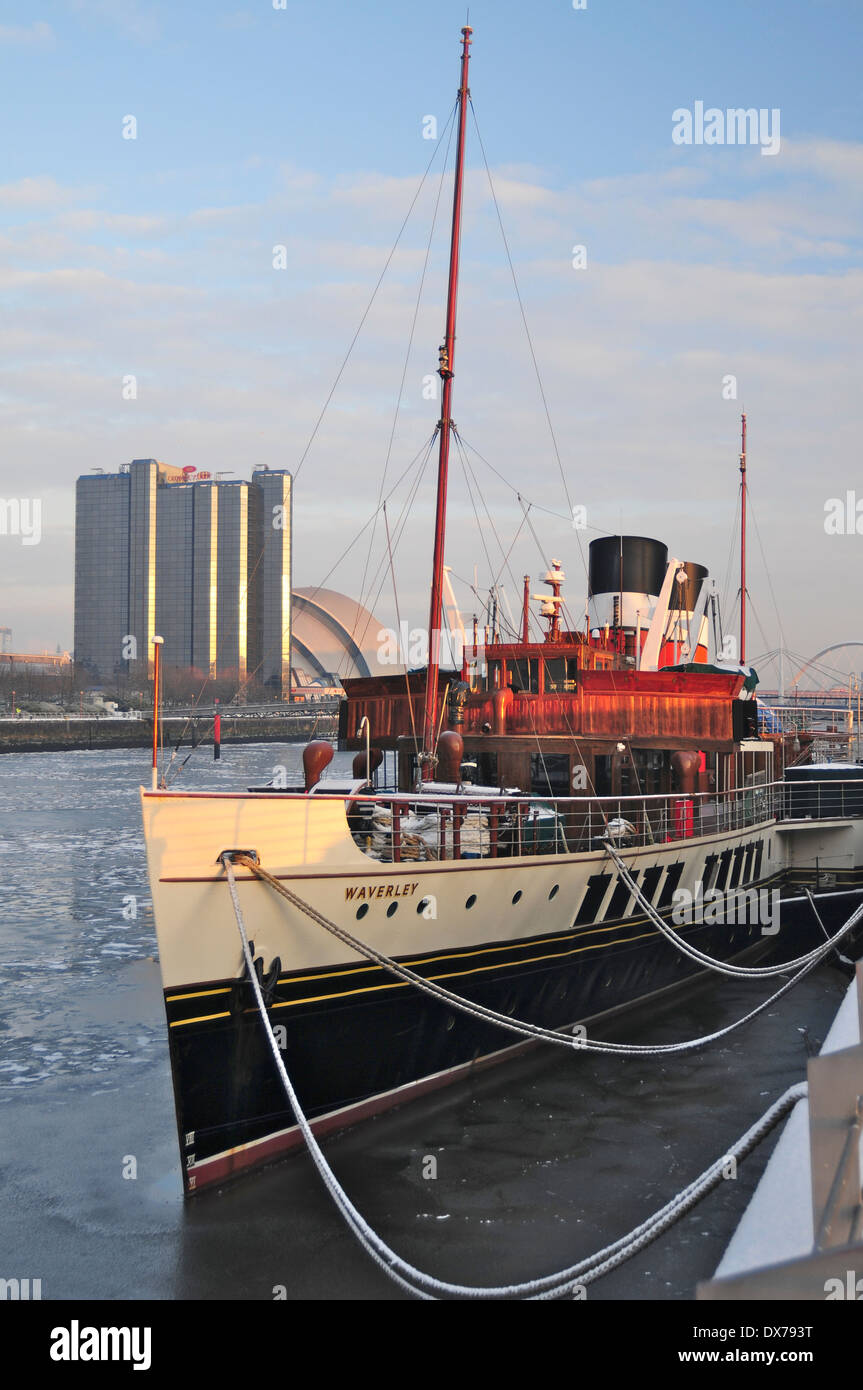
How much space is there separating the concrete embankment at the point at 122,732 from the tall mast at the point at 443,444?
88275 mm

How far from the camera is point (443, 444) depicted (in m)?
19.9

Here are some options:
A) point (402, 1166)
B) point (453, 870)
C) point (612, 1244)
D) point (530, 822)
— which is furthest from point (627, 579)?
point (612, 1244)

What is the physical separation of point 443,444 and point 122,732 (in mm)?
131376

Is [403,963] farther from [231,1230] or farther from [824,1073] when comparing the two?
[824,1073]

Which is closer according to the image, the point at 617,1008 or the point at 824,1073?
the point at 824,1073

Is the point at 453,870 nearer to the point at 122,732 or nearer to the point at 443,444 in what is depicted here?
the point at 443,444

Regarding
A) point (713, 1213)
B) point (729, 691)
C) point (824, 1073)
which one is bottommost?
point (713, 1213)

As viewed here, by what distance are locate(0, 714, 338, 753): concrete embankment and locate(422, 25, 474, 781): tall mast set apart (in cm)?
8828

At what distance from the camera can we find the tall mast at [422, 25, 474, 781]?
1870cm

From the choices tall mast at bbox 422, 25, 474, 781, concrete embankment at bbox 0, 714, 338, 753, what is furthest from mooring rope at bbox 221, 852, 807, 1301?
concrete embankment at bbox 0, 714, 338, 753

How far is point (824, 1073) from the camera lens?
3941 mm

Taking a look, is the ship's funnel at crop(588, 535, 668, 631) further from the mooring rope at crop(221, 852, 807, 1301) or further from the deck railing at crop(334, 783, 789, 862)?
the mooring rope at crop(221, 852, 807, 1301)
